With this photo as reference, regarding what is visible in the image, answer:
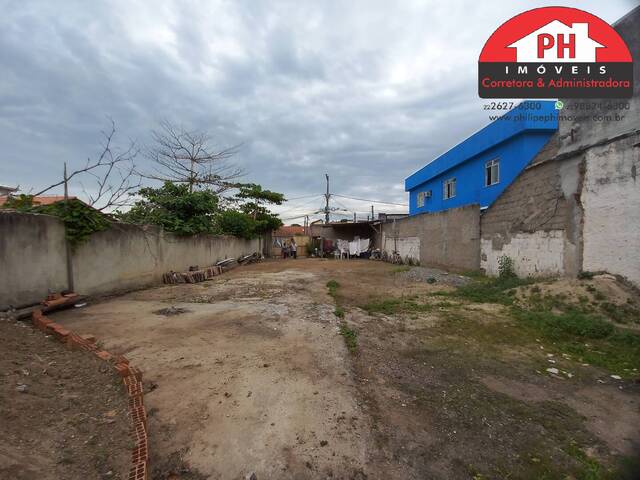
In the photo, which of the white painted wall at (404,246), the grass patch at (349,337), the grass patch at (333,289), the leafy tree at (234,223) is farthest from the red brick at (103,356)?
the white painted wall at (404,246)

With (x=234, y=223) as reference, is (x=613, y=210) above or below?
below

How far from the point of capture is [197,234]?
1076 cm

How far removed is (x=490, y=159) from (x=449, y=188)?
144 inches

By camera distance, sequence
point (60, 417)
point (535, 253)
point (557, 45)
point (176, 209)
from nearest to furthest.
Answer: point (60, 417)
point (557, 45)
point (535, 253)
point (176, 209)

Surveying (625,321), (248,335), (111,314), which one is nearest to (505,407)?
(248,335)

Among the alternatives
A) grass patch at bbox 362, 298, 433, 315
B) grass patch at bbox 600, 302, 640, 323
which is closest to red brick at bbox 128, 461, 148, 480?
grass patch at bbox 362, 298, 433, 315

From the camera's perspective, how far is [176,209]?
10359 mm

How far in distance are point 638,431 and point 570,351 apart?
68.3 inches

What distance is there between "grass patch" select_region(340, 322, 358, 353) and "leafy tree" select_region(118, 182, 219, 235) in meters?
7.19

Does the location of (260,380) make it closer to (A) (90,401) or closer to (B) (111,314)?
(A) (90,401)

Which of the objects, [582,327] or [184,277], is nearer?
[582,327]

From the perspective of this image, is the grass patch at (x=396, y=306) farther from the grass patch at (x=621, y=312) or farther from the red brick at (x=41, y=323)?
the red brick at (x=41, y=323)

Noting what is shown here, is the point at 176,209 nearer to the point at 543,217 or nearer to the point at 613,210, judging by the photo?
the point at 543,217

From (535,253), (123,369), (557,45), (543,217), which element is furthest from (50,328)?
(557,45)
